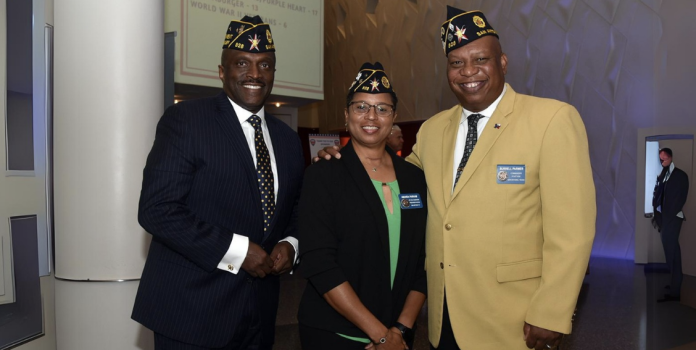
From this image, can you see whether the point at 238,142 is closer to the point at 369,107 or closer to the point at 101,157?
the point at 369,107

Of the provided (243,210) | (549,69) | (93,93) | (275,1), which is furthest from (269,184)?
(549,69)

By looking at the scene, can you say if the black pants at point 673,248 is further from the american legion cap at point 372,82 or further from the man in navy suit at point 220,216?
the man in navy suit at point 220,216

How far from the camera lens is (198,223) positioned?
196cm

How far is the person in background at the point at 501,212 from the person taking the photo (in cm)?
197

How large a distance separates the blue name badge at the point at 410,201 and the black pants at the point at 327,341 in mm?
538

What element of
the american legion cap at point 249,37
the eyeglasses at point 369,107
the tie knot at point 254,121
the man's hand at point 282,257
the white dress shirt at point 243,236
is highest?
the american legion cap at point 249,37

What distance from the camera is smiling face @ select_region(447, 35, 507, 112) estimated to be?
85.4 inches

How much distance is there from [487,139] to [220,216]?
103 cm

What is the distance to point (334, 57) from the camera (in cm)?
1852

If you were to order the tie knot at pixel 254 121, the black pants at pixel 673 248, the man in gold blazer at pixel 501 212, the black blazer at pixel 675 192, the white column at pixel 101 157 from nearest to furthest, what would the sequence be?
the man in gold blazer at pixel 501 212, the tie knot at pixel 254 121, the white column at pixel 101 157, the black blazer at pixel 675 192, the black pants at pixel 673 248

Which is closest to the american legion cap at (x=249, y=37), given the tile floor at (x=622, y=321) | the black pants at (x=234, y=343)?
the black pants at (x=234, y=343)

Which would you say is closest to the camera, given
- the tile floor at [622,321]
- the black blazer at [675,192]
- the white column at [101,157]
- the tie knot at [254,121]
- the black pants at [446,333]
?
the black pants at [446,333]

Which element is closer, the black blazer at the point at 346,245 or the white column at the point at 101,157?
the black blazer at the point at 346,245

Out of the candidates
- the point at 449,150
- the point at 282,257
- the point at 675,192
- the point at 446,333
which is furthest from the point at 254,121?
the point at 675,192
